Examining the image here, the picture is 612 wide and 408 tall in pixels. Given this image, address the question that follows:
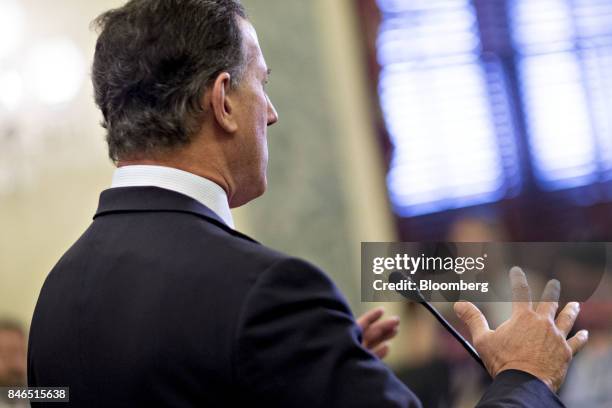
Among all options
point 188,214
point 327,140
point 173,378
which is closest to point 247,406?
point 173,378

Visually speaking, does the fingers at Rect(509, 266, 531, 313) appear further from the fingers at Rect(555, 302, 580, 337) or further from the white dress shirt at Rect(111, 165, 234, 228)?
→ the white dress shirt at Rect(111, 165, 234, 228)

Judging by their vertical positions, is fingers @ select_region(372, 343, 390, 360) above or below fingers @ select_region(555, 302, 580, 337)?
below

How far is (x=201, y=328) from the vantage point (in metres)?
1.34

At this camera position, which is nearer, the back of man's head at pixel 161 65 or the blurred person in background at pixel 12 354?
the back of man's head at pixel 161 65

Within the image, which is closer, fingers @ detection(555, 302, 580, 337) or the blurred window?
fingers @ detection(555, 302, 580, 337)

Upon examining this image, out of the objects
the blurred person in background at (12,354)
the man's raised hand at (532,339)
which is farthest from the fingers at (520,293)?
the blurred person in background at (12,354)

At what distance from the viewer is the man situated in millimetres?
1324

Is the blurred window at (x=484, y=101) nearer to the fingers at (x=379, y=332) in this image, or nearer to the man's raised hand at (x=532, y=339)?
the fingers at (x=379, y=332)

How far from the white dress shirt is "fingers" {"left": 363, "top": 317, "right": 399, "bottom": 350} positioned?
430 mm

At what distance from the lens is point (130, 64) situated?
60.7 inches

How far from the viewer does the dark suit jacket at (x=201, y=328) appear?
4.31 feet

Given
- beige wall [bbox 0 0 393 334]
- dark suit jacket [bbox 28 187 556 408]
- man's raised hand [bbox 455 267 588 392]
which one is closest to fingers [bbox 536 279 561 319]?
man's raised hand [bbox 455 267 588 392]

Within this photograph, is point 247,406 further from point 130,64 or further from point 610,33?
point 610,33

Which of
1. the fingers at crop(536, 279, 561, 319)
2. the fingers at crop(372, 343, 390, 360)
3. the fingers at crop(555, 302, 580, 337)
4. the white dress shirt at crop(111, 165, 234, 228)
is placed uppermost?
the white dress shirt at crop(111, 165, 234, 228)
